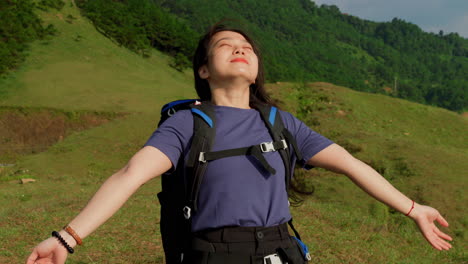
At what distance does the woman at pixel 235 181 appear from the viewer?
2073 millimetres

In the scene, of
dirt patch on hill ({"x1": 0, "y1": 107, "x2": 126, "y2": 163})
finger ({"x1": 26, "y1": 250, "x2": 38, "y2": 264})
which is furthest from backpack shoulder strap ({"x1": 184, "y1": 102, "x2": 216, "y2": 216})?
dirt patch on hill ({"x1": 0, "y1": 107, "x2": 126, "y2": 163})

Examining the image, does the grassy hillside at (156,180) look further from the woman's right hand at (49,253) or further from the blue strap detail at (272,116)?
the woman's right hand at (49,253)

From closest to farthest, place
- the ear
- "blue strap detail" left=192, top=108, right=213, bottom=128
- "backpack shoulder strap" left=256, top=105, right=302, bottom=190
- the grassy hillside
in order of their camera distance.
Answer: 1. "blue strap detail" left=192, top=108, right=213, bottom=128
2. "backpack shoulder strap" left=256, top=105, right=302, bottom=190
3. the ear
4. the grassy hillside

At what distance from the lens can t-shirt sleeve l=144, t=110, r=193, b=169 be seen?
224 cm

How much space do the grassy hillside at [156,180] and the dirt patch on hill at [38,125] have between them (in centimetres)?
99

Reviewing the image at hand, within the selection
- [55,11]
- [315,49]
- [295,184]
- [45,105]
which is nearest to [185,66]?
[55,11]

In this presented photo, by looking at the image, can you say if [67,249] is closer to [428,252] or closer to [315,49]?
[428,252]

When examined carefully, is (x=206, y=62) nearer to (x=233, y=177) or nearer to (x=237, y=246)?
(x=233, y=177)

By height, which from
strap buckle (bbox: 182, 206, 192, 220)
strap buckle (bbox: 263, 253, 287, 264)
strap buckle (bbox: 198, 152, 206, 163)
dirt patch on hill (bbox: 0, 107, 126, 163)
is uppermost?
strap buckle (bbox: 198, 152, 206, 163)

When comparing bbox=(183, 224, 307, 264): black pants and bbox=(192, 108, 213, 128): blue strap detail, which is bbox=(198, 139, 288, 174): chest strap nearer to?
bbox=(192, 108, 213, 128): blue strap detail

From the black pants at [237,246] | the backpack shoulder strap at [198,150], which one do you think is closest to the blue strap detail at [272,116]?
the backpack shoulder strap at [198,150]

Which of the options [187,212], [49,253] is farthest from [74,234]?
[187,212]

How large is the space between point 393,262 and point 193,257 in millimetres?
5540

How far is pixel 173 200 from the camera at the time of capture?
8.27ft
